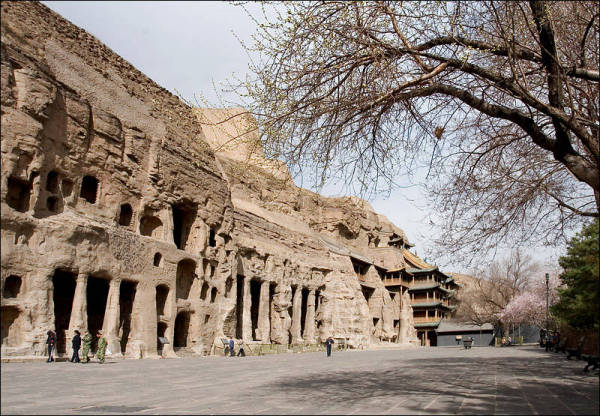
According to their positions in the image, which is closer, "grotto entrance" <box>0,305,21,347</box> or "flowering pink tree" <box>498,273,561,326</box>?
"grotto entrance" <box>0,305,21,347</box>

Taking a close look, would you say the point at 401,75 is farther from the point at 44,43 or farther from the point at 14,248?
the point at 44,43

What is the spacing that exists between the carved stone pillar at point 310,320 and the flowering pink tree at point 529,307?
2243 centimetres

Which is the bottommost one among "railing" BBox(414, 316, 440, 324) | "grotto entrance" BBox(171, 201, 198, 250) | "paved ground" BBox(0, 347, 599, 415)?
"paved ground" BBox(0, 347, 599, 415)

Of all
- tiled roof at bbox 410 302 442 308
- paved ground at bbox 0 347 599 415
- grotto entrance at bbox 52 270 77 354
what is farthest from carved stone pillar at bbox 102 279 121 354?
tiled roof at bbox 410 302 442 308

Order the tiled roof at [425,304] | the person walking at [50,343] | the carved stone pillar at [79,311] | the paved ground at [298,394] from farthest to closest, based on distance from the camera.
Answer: the tiled roof at [425,304] < the carved stone pillar at [79,311] < the person walking at [50,343] < the paved ground at [298,394]

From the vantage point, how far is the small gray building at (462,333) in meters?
63.6

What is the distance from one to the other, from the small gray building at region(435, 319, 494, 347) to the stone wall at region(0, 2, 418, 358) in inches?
1232

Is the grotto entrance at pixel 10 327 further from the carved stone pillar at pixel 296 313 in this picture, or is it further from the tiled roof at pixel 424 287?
the tiled roof at pixel 424 287

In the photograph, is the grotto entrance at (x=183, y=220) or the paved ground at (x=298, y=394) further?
the grotto entrance at (x=183, y=220)

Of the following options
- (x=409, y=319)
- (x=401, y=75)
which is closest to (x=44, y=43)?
(x=401, y=75)

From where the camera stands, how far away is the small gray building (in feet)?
209

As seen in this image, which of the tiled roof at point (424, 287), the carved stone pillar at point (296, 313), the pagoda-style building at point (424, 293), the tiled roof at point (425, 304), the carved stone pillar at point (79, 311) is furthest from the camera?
the tiled roof at point (424, 287)

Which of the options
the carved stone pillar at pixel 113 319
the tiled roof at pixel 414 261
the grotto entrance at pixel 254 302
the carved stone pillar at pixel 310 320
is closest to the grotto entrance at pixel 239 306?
the grotto entrance at pixel 254 302

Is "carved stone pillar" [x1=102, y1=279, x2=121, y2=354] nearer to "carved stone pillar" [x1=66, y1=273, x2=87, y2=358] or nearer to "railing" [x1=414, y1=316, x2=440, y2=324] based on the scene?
"carved stone pillar" [x1=66, y1=273, x2=87, y2=358]
